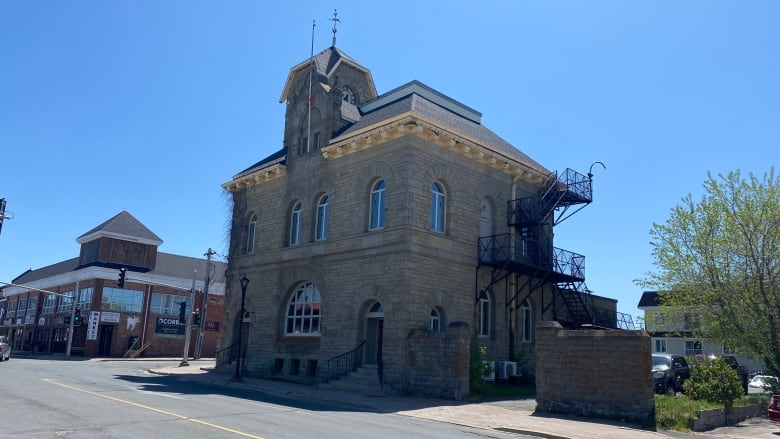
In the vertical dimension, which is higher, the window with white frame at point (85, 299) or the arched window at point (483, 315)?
the window with white frame at point (85, 299)

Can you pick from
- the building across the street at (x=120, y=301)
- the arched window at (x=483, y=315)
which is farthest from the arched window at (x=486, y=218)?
the building across the street at (x=120, y=301)

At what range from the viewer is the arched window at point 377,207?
2403 centimetres

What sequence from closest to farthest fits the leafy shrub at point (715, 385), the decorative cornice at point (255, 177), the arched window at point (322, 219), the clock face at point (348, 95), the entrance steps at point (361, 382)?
the leafy shrub at point (715, 385) < the entrance steps at point (361, 382) < the arched window at point (322, 219) < the decorative cornice at point (255, 177) < the clock face at point (348, 95)

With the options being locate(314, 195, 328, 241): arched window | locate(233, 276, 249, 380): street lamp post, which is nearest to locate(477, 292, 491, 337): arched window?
locate(314, 195, 328, 241): arched window

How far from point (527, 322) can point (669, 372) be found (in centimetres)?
651

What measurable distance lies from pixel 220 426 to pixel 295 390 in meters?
10.3

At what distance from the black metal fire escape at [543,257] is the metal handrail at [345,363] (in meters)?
5.52

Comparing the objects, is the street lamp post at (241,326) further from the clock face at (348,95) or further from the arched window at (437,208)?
the clock face at (348,95)

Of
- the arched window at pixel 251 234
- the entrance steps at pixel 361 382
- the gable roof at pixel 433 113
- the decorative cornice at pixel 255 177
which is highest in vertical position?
the gable roof at pixel 433 113

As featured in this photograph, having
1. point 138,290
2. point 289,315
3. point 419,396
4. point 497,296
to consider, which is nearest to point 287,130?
point 289,315

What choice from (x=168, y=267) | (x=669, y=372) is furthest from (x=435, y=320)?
(x=168, y=267)

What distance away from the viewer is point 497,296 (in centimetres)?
2572

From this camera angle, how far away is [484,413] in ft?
54.2

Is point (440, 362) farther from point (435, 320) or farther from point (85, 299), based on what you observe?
point (85, 299)
